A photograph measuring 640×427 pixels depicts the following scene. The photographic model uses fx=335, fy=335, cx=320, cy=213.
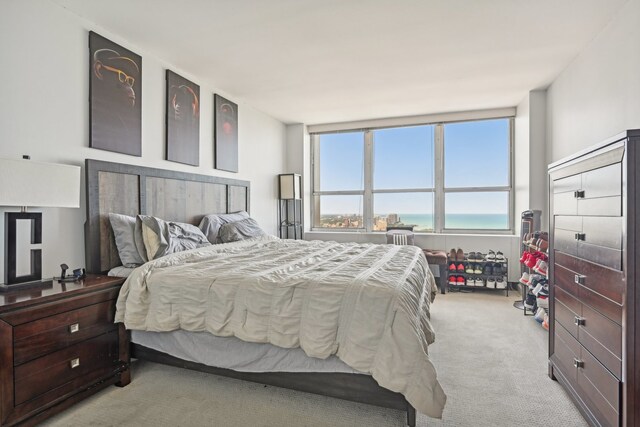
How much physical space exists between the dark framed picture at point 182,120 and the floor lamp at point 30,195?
137 centimetres

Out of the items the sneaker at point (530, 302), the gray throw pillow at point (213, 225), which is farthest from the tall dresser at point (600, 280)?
the gray throw pillow at point (213, 225)

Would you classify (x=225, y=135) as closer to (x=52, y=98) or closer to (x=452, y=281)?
(x=52, y=98)

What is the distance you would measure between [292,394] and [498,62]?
3581 mm

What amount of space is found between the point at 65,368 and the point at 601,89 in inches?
173

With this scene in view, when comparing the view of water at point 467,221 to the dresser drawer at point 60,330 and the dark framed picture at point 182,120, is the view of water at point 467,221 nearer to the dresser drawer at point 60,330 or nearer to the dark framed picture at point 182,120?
the dark framed picture at point 182,120

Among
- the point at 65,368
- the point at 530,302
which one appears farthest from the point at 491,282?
the point at 65,368

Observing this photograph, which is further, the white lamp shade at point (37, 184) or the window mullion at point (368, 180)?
the window mullion at point (368, 180)

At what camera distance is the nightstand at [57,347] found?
5.24ft

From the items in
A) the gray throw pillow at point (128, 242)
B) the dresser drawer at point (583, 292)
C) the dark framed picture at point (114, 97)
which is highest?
the dark framed picture at point (114, 97)

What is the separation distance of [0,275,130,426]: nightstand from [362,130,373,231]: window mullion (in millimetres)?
4302

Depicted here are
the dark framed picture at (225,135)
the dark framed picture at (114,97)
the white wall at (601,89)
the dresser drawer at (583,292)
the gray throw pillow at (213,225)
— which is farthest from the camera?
the dark framed picture at (225,135)

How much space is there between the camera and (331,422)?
1771 mm

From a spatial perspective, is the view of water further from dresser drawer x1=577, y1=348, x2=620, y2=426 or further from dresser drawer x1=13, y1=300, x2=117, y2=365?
dresser drawer x1=13, y1=300, x2=117, y2=365

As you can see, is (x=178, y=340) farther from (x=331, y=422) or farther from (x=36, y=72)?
(x=36, y=72)
